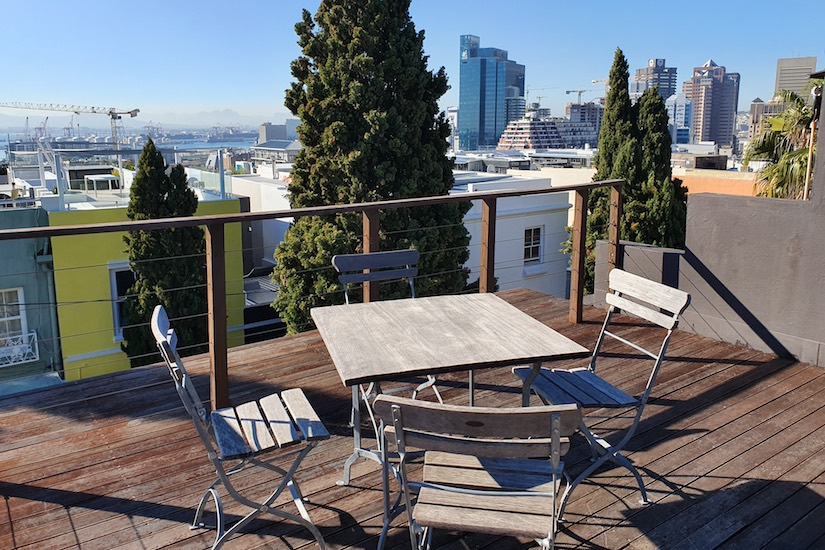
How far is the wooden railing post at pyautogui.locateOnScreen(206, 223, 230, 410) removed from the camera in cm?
356

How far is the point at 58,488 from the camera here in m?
2.96

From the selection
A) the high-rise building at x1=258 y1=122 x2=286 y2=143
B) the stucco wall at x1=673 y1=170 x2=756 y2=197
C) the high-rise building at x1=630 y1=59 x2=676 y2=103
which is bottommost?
the stucco wall at x1=673 y1=170 x2=756 y2=197

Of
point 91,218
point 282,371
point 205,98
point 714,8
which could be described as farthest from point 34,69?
point 282,371

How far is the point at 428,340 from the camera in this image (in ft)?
9.12

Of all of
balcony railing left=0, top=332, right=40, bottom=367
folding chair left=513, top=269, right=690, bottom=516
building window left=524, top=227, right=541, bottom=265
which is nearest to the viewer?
folding chair left=513, top=269, right=690, bottom=516

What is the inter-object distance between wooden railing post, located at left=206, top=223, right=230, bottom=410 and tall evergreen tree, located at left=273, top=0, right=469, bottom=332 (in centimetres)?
788

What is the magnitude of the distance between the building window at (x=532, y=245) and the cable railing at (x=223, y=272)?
8 cm

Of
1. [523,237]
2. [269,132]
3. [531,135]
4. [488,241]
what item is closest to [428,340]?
[488,241]

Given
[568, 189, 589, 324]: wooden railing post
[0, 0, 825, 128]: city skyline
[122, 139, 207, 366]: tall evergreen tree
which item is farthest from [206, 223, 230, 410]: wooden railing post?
[0, 0, 825, 128]: city skyline

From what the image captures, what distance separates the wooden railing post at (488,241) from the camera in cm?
483

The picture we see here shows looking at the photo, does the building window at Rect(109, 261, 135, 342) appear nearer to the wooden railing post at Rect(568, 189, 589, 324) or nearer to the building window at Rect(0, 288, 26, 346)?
the building window at Rect(0, 288, 26, 346)

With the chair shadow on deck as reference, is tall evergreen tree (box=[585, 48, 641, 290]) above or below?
above

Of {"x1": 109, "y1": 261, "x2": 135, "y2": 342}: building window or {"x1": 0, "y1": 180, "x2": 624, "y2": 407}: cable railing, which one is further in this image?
{"x1": 109, "y1": 261, "x2": 135, "y2": 342}: building window

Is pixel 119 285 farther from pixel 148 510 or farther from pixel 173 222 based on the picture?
pixel 148 510
